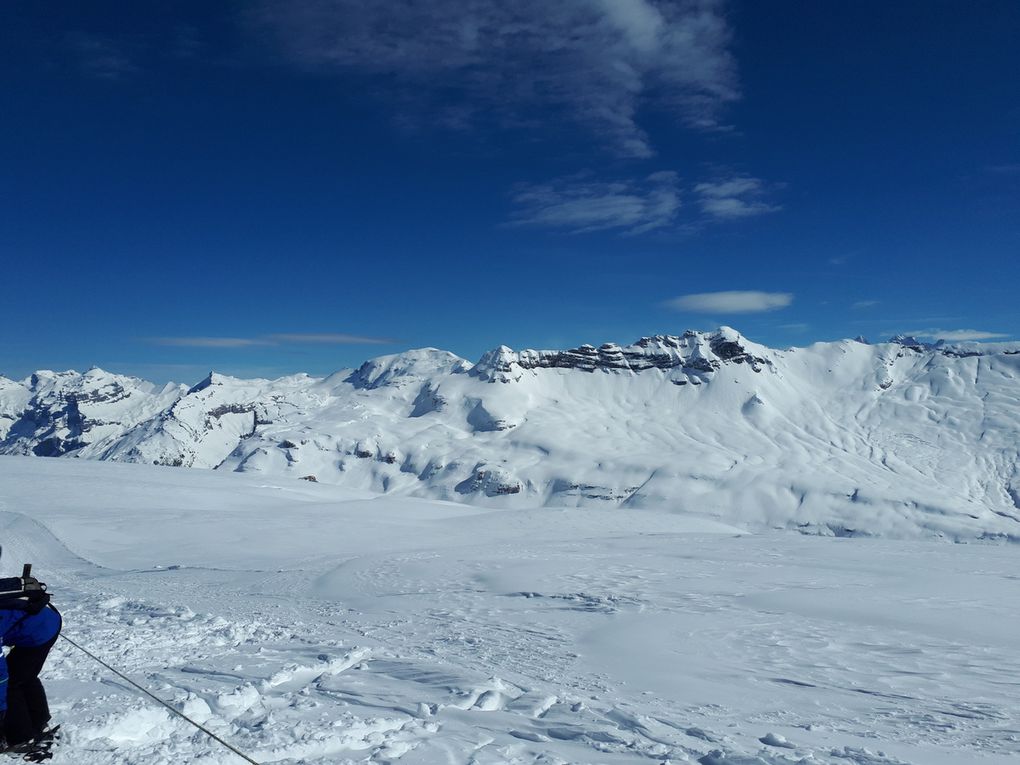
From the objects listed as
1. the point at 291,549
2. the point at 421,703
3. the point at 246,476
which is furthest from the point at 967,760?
the point at 246,476

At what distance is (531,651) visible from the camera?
11.3 metres

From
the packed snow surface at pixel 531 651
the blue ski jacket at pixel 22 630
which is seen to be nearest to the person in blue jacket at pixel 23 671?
the blue ski jacket at pixel 22 630

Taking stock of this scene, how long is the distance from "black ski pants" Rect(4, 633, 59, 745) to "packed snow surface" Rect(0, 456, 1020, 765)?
35 centimetres

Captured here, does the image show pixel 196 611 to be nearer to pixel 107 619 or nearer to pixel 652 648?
pixel 107 619

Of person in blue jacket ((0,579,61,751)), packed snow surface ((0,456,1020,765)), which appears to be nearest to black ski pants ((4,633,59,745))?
person in blue jacket ((0,579,61,751))

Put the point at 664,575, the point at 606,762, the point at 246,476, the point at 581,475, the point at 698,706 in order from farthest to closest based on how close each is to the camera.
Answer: the point at 581,475 → the point at 246,476 → the point at 664,575 → the point at 698,706 → the point at 606,762

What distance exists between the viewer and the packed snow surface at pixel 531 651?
6609 millimetres

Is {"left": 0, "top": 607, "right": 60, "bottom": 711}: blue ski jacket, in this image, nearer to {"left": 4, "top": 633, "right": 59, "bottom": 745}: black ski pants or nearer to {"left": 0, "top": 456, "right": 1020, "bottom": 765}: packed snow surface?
{"left": 4, "top": 633, "right": 59, "bottom": 745}: black ski pants

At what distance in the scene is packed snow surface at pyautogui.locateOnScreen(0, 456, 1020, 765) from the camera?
6609 millimetres

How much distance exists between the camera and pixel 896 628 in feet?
43.2

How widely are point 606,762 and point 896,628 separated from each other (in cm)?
994

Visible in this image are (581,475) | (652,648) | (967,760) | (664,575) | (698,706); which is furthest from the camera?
(581,475)

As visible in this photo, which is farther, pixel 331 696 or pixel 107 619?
pixel 107 619

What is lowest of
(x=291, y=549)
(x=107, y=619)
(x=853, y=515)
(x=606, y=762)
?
(x=853, y=515)
